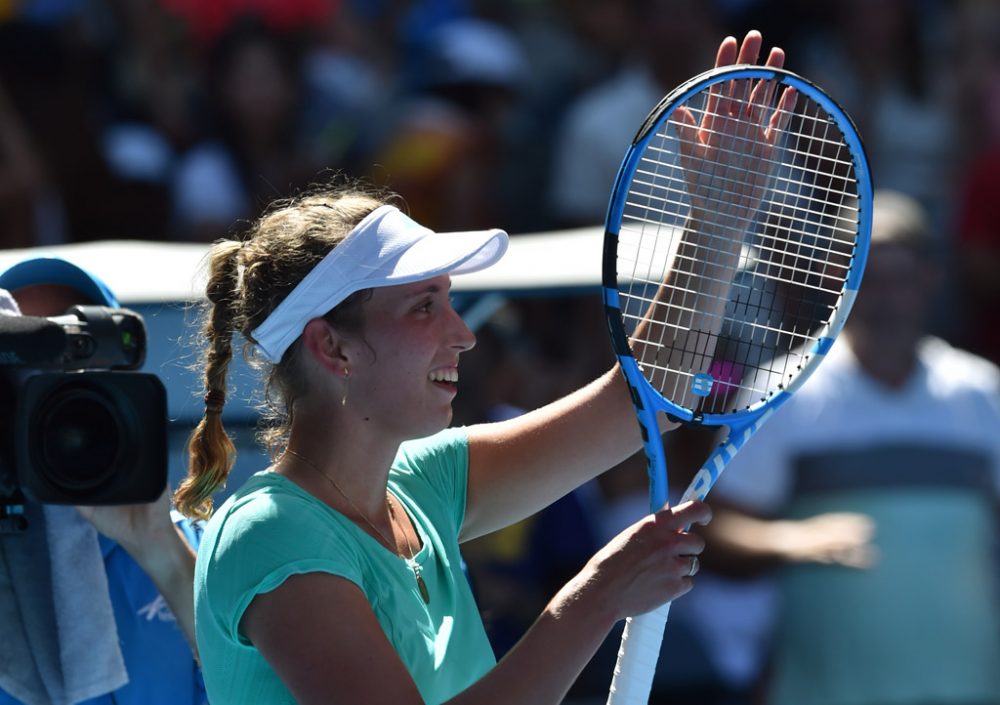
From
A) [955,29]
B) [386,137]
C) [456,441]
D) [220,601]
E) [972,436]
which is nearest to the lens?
[220,601]

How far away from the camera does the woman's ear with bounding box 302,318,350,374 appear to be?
2.25 metres

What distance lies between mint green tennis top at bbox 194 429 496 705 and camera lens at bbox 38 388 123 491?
0.61ft

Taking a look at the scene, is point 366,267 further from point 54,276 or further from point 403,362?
point 54,276

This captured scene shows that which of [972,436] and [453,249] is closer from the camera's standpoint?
[453,249]

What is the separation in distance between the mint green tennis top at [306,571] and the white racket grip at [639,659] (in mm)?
197

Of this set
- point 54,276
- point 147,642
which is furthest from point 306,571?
point 54,276

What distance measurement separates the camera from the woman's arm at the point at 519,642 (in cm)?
200

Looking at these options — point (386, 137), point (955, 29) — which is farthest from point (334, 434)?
point (955, 29)

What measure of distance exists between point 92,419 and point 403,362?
1.44 feet

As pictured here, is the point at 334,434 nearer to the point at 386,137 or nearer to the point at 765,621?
the point at 765,621

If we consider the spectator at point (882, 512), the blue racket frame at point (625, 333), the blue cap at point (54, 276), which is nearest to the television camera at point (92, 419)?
the blue cap at point (54, 276)

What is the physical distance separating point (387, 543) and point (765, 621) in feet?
8.72

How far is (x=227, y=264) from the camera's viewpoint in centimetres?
237

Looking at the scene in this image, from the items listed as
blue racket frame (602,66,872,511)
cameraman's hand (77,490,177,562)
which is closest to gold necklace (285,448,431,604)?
blue racket frame (602,66,872,511)
